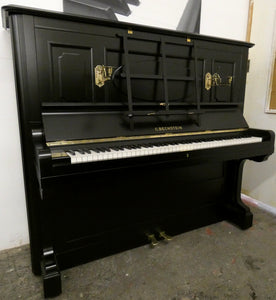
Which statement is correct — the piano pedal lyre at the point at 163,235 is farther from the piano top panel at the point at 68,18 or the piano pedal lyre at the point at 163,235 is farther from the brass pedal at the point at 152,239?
the piano top panel at the point at 68,18

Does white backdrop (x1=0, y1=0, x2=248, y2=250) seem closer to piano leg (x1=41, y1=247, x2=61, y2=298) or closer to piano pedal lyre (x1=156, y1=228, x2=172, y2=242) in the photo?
piano leg (x1=41, y1=247, x2=61, y2=298)

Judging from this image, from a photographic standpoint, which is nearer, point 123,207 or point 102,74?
point 102,74

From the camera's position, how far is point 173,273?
1450 mm

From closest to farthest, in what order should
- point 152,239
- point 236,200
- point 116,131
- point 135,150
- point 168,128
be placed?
1. point 135,150
2. point 116,131
3. point 168,128
4. point 152,239
5. point 236,200

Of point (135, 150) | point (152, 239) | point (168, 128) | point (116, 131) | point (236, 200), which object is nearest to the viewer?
point (135, 150)

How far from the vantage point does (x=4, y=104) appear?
59.0 inches

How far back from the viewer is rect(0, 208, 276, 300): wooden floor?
51.2 inches

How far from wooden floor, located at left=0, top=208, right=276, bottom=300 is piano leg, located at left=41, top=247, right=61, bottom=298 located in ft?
0.19

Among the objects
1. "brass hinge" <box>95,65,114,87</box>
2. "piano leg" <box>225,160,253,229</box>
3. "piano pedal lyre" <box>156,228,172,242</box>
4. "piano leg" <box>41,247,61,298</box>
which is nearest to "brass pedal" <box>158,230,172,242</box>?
"piano pedal lyre" <box>156,228,172,242</box>

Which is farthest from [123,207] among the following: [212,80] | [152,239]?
[212,80]

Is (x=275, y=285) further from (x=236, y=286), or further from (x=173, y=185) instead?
(x=173, y=185)

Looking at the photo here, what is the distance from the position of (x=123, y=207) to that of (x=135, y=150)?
0.55m

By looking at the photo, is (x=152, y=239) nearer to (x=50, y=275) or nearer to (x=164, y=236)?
(x=164, y=236)

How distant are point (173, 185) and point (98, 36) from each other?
114cm
